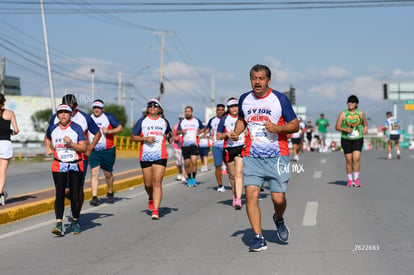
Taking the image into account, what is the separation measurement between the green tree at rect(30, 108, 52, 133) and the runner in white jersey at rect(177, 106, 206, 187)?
6870cm

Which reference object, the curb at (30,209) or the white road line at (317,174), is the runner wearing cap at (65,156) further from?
the white road line at (317,174)

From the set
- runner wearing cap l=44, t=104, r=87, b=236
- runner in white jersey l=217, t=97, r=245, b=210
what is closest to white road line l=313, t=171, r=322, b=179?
runner in white jersey l=217, t=97, r=245, b=210

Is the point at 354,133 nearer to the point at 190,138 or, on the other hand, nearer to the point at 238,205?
the point at 190,138

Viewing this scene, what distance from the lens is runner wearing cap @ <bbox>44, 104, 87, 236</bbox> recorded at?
829 cm

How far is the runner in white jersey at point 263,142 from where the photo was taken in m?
6.80

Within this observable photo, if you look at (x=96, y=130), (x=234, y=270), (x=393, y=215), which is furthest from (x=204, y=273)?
(x=393, y=215)

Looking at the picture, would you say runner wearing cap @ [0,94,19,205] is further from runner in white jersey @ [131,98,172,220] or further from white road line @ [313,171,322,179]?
white road line @ [313,171,322,179]

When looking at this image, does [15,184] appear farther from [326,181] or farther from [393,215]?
[393,215]

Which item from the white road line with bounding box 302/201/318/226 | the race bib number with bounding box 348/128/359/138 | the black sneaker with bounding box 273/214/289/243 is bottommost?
the white road line with bounding box 302/201/318/226

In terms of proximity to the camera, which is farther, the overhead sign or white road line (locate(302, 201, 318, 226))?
the overhead sign

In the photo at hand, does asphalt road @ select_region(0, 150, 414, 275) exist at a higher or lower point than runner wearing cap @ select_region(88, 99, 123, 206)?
lower

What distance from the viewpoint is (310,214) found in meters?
9.64

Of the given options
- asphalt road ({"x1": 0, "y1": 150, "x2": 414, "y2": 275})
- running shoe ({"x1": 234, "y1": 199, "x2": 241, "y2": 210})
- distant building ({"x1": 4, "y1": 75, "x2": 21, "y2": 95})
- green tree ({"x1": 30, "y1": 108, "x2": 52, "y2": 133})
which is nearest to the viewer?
asphalt road ({"x1": 0, "y1": 150, "x2": 414, "y2": 275})

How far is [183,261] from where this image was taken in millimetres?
6355
